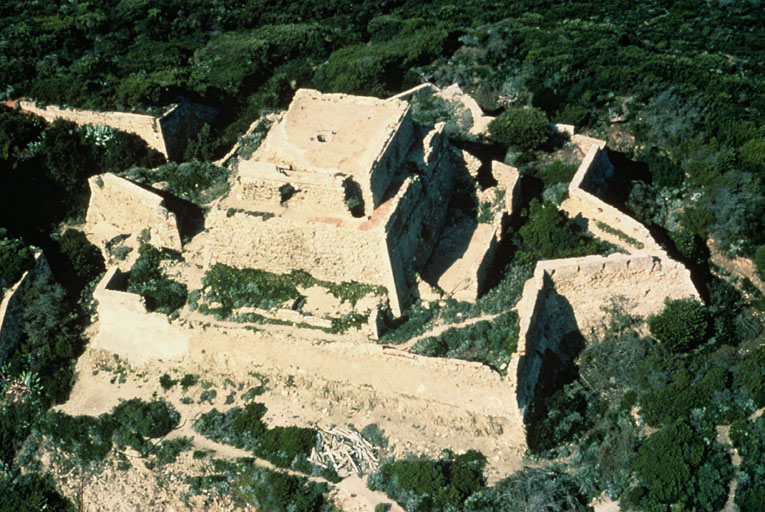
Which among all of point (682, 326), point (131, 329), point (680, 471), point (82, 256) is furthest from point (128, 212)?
point (680, 471)

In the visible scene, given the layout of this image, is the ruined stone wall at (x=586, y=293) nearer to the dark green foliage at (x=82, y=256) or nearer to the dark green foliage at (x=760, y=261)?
the dark green foliage at (x=760, y=261)

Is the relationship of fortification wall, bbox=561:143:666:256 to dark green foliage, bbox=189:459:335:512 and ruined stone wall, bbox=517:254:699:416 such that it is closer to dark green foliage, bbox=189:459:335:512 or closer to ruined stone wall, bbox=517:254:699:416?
ruined stone wall, bbox=517:254:699:416

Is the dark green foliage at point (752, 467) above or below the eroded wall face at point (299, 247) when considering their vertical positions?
below

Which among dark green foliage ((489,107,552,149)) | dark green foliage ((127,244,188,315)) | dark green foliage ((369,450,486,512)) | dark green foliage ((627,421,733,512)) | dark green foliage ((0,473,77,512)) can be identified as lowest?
dark green foliage ((0,473,77,512))

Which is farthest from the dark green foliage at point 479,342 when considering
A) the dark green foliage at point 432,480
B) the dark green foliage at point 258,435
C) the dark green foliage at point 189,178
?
the dark green foliage at point 189,178

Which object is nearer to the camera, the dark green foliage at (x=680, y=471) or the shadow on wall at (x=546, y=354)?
the dark green foliage at (x=680, y=471)

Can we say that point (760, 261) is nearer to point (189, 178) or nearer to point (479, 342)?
point (479, 342)

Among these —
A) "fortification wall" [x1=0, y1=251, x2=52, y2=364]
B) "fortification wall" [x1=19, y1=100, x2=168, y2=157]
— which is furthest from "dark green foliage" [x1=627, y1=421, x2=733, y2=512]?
"fortification wall" [x1=19, y1=100, x2=168, y2=157]
